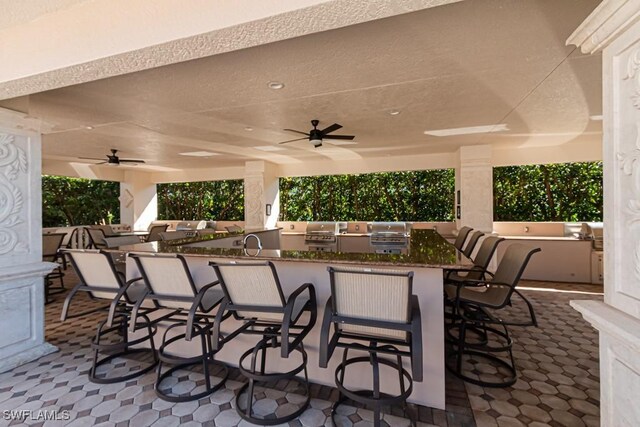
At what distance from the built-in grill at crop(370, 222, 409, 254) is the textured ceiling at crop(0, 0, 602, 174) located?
1.62 metres

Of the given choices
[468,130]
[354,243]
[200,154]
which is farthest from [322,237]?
[468,130]

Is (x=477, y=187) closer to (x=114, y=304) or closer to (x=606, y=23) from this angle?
(x=606, y=23)

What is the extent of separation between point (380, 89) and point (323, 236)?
3.74 m

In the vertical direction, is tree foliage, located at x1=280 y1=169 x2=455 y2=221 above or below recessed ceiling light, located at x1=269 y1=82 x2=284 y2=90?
below

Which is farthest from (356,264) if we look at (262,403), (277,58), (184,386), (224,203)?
(224,203)

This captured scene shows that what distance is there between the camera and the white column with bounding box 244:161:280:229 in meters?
6.67

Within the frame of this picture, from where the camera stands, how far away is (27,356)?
2.37 meters

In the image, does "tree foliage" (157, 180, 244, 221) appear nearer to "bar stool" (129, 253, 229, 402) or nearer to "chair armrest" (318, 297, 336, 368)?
"bar stool" (129, 253, 229, 402)

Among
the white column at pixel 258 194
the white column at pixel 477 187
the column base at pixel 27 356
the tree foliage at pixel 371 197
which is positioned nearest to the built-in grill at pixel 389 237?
the white column at pixel 477 187

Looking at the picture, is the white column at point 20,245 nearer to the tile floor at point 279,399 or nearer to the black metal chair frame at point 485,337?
the tile floor at point 279,399

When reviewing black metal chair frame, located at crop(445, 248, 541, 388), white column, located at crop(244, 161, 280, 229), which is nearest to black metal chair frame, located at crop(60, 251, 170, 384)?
black metal chair frame, located at crop(445, 248, 541, 388)

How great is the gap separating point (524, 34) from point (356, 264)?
6.14 ft

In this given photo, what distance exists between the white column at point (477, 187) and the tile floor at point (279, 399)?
2831mm

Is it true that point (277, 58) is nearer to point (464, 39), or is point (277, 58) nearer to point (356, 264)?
point (464, 39)
